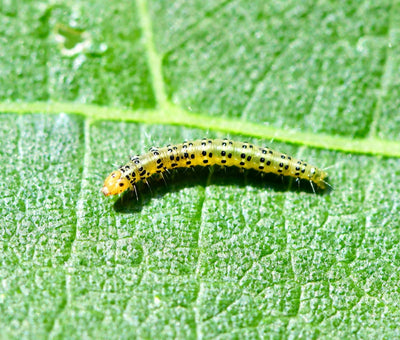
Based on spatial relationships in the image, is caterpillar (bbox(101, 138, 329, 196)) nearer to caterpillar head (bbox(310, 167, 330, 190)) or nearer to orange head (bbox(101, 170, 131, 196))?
caterpillar head (bbox(310, 167, 330, 190))

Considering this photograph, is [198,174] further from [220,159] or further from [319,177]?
[319,177]

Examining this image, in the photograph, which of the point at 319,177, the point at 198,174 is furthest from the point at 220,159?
the point at 319,177

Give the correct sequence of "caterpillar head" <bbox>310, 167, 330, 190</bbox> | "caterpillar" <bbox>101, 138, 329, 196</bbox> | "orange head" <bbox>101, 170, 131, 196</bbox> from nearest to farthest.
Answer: "orange head" <bbox>101, 170, 131, 196</bbox>
"caterpillar" <bbox>101, 138, 329, 196</bbox>
"caterpillar head" <bbox>310, 167, 330, 190</bbox>

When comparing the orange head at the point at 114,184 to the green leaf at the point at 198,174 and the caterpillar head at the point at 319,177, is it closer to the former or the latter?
the green leaf at the point at 198,174

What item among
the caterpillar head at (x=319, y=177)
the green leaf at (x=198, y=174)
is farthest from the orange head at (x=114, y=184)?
the caterpillar head at (x=319, y=177)

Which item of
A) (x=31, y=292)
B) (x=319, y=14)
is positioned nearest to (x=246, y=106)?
(x=319, y=14)

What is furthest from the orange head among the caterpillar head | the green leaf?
the caterpillar head

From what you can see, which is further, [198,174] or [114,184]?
[198,174]
